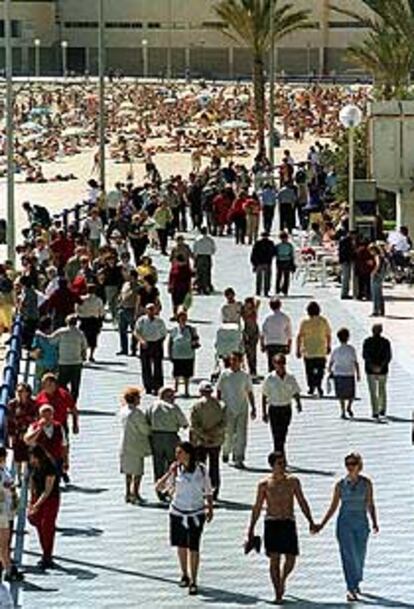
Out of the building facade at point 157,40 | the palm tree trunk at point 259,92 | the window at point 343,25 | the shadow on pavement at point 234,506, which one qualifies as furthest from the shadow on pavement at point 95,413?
the window at point 343,25

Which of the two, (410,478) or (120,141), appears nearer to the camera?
(410,478)

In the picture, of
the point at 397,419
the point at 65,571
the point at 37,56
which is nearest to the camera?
the point at 65,571

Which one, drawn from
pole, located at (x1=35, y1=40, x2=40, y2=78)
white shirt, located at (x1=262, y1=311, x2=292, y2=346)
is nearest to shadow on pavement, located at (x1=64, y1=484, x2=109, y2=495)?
white shirt, located at (x1=262, y1=311, x2=292, y2=346)

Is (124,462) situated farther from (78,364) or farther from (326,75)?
(326,75)

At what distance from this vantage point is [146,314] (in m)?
24.7

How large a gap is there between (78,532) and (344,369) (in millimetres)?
5532

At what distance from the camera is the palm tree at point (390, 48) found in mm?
49906

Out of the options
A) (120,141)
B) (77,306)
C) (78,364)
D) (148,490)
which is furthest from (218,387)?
(120,141)

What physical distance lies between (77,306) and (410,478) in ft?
25.2

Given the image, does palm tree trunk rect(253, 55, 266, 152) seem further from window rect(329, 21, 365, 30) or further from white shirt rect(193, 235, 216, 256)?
window rect(329, 21, 365, 30)

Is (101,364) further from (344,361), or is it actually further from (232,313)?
(344,361)

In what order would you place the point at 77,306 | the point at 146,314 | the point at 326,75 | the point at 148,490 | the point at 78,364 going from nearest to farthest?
1. the point at 148,490
2. the point at 78,364
3. the point at 146,314
4. the point at 77,306
5. the point at 326,75

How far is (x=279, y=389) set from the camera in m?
20.4

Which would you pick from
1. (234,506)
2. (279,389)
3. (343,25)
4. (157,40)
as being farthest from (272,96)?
(157,40)
